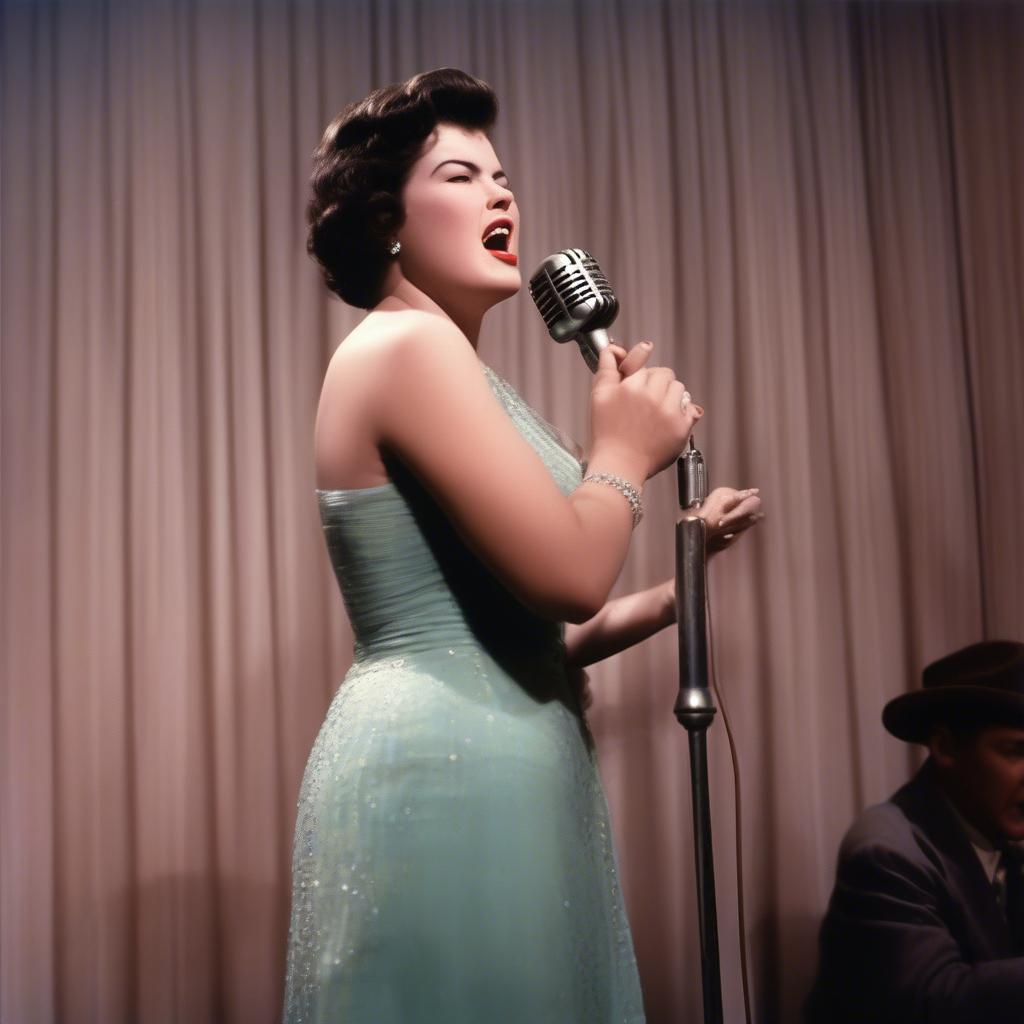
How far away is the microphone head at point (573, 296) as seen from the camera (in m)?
1.20

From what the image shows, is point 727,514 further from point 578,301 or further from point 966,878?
point 966,878

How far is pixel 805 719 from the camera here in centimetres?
232

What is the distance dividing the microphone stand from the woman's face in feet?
1.01

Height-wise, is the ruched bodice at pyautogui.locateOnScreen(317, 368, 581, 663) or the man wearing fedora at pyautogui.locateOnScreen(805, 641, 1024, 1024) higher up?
the ruched bodice at pyautogui.locateOnScreen(317, 368, 581, 663)

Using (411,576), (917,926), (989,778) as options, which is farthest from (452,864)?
(989,778)

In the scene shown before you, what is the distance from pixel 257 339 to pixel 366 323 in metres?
1.20

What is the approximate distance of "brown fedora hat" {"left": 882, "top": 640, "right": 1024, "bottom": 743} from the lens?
2018mm

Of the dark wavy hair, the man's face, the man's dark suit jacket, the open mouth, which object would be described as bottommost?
the man's dark suit jacket

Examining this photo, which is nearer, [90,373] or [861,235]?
[90,373]

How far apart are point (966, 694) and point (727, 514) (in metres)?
0.86

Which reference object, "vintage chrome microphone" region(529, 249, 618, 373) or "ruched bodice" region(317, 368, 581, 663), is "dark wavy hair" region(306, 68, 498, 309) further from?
→ "ruched bodice" region(317, 368, 581, 663)

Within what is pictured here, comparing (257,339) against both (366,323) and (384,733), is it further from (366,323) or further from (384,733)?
(384,733)

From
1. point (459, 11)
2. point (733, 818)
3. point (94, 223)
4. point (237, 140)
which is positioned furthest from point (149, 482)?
point (733, 818)

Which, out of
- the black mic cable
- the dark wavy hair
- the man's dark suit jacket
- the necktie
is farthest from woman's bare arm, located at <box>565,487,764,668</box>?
the necktie
